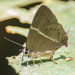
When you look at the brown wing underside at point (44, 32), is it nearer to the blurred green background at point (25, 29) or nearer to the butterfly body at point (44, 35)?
the butterfly body at point (44, 35)

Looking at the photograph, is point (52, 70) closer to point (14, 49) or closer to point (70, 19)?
point (14, 49)

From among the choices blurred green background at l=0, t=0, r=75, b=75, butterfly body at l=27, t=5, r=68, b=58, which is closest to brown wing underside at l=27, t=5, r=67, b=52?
butterfly body at l=27, t=5, r=68, b=58

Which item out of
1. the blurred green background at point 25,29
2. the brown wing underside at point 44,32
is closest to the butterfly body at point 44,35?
the brown wing underside at point 44,32

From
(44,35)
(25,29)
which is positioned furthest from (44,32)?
(25,29)

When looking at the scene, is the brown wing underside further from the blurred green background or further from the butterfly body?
the blurred green background

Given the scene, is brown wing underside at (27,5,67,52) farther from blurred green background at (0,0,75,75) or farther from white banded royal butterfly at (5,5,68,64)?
blurred green background at (0,0,75,75)
